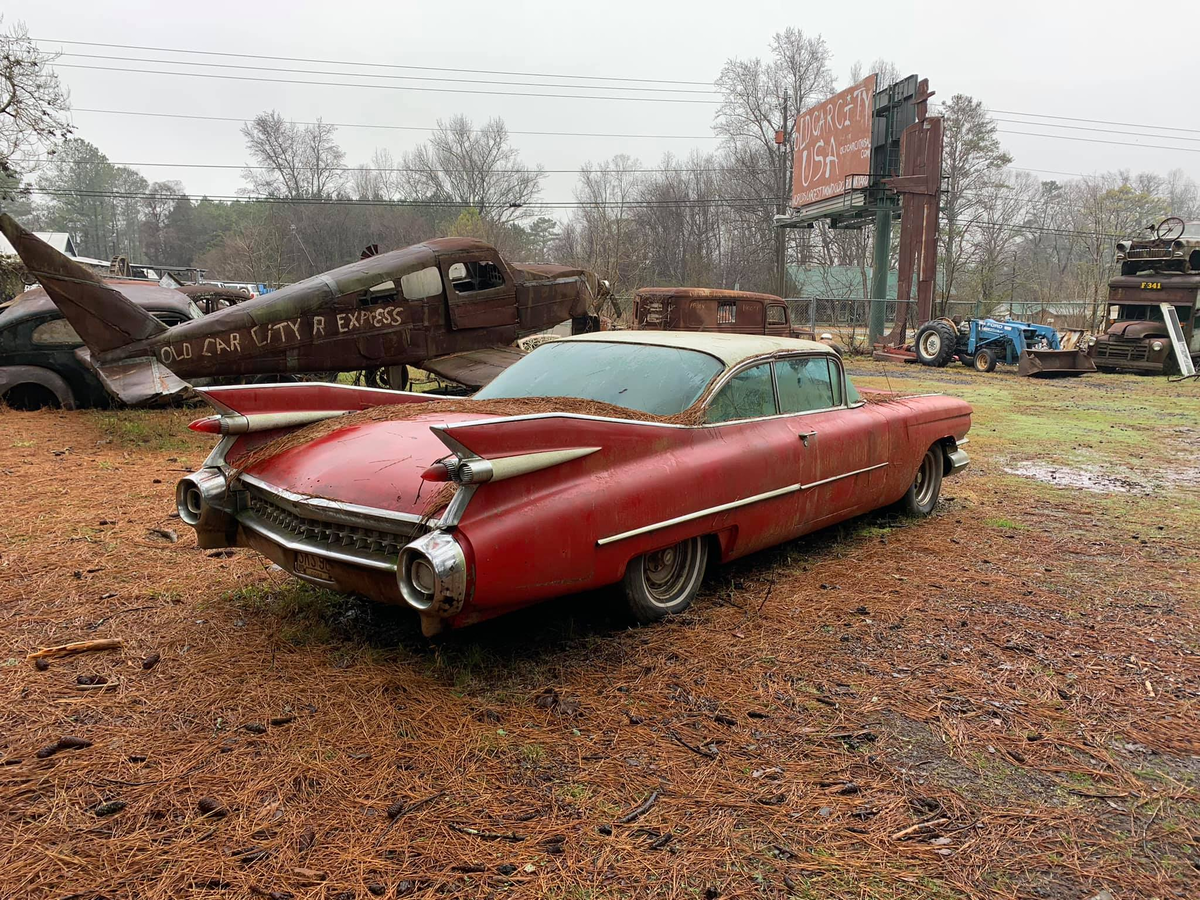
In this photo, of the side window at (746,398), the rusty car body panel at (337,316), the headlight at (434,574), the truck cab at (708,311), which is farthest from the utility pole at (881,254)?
the headlight at (434,574)

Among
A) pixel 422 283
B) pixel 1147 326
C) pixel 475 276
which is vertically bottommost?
pixel 1147 326

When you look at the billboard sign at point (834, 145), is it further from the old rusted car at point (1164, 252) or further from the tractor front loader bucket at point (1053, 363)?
the tractor front loader bucket at point (1053, 363)

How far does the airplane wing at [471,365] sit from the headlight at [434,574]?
7.24 metres

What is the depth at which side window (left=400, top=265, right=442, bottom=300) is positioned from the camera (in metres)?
9.87

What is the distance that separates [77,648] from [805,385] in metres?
4.19

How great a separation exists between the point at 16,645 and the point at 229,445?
126cm

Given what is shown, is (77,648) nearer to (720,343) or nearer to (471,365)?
(720,343)

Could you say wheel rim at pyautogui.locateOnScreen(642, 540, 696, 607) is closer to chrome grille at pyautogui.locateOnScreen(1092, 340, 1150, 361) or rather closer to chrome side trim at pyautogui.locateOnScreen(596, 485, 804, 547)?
chrome side trim at pyautogui.locateOnScreen(596, 485, 804, 547)

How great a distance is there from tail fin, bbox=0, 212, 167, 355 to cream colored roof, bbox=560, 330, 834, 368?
20.8 ft

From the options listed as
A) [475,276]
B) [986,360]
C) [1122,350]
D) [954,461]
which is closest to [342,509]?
[954,461]

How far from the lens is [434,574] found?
2660mm

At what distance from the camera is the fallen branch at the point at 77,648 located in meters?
3.31

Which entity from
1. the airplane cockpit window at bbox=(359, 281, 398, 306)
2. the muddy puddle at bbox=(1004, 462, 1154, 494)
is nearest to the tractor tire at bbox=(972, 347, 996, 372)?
the muddy puddle at bbox=(1004, 462, 1154, 494)

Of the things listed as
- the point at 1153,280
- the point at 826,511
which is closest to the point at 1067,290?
the point at 1153,280
